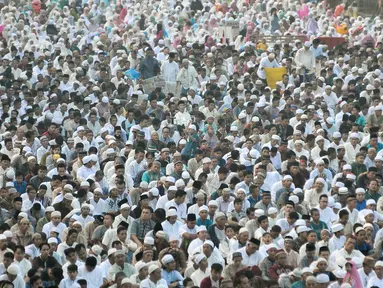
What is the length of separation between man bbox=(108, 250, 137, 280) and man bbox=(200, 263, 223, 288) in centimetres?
90

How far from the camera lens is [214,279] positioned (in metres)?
15.5

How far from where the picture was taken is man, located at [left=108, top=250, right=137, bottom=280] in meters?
15.9

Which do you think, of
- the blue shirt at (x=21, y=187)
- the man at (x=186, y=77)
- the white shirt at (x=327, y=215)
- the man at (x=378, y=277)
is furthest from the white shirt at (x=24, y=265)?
the man at (x=186, y=77)

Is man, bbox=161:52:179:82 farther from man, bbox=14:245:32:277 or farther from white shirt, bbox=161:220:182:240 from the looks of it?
man, bbox=14:245:32:277

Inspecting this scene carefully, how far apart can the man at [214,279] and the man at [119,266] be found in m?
0.90

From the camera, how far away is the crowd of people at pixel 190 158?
16156mm

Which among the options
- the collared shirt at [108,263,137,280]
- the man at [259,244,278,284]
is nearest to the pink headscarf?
the man at [259,244,278,284]

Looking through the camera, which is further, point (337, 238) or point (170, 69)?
point (170, 69)

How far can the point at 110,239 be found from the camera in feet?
56.6

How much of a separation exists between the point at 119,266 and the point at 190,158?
605 cm

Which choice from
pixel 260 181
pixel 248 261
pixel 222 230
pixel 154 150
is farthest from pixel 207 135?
pixel 248 261

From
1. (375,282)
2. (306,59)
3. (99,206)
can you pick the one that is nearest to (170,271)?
(375,282)

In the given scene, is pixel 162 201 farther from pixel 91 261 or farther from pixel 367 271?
pixel 367 271

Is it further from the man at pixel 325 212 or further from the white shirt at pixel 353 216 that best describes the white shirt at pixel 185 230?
the white shirt at pixel 353 216
